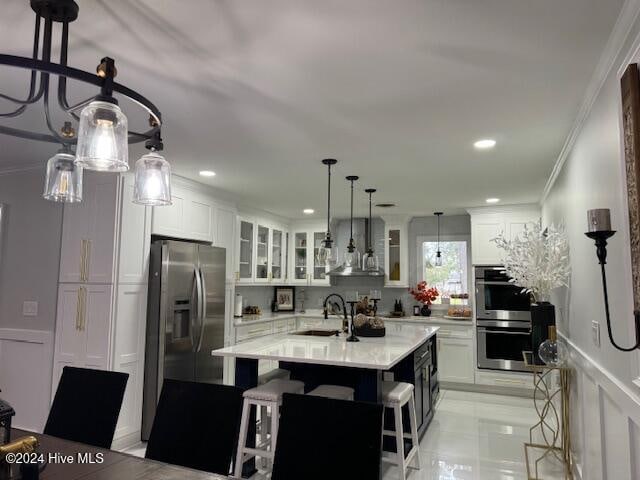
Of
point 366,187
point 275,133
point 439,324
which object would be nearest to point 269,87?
point 275,133

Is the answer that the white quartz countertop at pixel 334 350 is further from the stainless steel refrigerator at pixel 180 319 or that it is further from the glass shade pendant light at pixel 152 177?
the glass shade pendant light at pixel 152 177

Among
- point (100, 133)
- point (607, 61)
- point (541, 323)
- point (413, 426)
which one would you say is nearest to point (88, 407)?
point (100, 133)

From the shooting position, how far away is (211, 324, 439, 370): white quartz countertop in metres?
2.75

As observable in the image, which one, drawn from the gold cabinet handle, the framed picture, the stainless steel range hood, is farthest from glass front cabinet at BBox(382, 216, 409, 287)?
the gold cabinet handle

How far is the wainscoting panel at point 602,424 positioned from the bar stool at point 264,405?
5.93 ft

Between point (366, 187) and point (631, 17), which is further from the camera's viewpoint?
point (366, 187)

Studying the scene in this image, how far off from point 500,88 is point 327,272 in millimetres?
4659

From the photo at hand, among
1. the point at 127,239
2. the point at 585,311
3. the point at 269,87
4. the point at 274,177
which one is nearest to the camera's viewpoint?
the point at 269,87

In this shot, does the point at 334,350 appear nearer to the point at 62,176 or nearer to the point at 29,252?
the point at 62,176

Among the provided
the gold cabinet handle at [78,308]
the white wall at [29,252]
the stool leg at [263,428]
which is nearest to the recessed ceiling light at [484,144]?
the stool leg at [263,428]

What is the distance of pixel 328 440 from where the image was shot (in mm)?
1485

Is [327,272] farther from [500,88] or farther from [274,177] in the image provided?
[500,88]

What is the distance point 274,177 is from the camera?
13.8 ft

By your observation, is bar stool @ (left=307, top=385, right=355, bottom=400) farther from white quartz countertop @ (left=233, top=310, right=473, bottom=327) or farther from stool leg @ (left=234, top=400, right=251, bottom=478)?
white quartz countertop @ (left=233, top=310, right=473, bottom=327)
